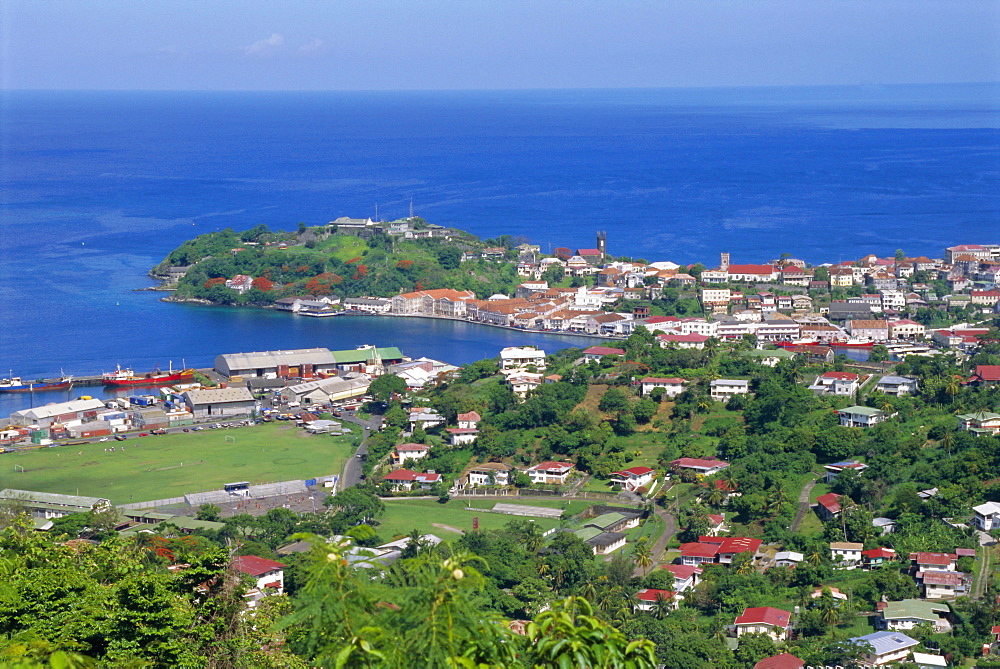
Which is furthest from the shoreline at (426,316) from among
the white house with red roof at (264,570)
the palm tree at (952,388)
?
the white house with red roof at (264,570)

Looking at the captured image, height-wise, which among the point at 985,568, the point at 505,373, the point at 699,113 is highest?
the point at 699,113

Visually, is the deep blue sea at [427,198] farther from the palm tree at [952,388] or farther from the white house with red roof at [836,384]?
the palm tree at [952,388]

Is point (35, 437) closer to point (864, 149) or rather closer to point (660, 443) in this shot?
point (660, 443)

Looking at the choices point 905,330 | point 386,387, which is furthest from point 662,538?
point 905,330

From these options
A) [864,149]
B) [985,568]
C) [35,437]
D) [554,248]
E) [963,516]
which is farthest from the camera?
[864,149]

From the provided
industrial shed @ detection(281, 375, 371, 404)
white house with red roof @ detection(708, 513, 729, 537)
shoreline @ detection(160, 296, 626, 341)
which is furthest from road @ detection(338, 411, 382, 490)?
shoreline @ detection(160, 296, 626, 341)

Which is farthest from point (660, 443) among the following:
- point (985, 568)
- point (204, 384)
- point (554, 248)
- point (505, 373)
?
point (554, 248)

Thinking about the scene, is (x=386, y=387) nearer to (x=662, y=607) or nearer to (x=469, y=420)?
(x=469, y=420)
